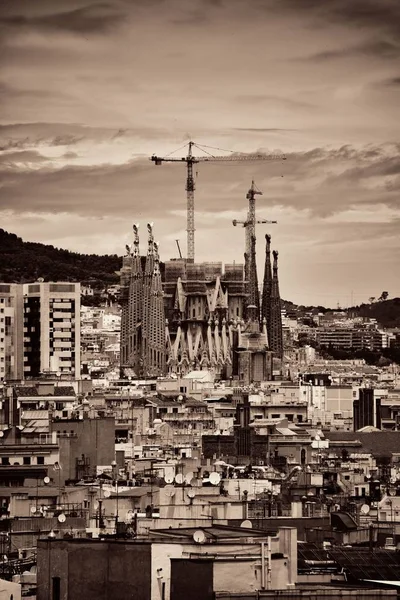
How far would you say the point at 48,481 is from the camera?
48.2m

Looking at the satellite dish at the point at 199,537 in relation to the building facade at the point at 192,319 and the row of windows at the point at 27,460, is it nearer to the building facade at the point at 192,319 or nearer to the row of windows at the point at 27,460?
the row of windows at the point at 27,460

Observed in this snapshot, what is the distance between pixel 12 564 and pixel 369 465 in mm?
30280

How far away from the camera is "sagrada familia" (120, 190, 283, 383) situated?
147 metres

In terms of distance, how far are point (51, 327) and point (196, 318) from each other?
27990 millimetres

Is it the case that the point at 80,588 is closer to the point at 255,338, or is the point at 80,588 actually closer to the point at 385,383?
the point at 385,383

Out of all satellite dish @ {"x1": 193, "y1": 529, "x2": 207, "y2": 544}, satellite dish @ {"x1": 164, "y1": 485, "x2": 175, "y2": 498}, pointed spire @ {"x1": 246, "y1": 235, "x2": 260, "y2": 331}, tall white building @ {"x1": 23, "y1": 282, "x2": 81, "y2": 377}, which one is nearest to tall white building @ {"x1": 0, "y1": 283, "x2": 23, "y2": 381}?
tall white building @ {"x1": 23, "y1": 282, "x2": 81, "y2": 377}

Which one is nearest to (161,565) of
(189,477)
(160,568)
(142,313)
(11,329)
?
(160,568)

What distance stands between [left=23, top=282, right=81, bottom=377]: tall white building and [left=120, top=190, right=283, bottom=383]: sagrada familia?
6.26 meters

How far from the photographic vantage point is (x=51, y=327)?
131000 mm

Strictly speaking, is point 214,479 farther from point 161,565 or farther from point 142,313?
point 142,313

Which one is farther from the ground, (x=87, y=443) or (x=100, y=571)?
(x=87, y=443)

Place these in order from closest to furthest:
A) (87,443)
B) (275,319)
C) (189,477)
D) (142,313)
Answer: (189,477) → (87,443) → (142,313) → (275,319)

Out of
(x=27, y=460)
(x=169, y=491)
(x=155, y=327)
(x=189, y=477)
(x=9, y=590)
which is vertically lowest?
(x=9, y=590)

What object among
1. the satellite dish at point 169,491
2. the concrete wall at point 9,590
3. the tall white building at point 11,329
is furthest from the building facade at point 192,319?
the concrete wall at point 9,590
